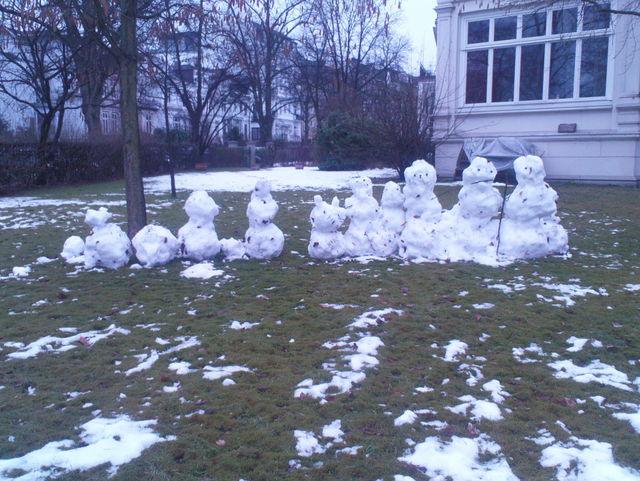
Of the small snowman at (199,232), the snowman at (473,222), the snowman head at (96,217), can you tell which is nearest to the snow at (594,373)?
the snowman at (473,222)

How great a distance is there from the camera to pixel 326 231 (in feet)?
26.7

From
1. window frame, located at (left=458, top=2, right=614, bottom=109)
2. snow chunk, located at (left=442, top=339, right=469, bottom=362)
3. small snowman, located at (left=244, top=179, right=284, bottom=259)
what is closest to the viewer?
snow chunk, located at (left=442, top=339, right=469, bottom=362)

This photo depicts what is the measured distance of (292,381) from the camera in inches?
169

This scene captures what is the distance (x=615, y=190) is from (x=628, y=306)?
499 inches

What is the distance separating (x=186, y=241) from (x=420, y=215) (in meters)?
3.33

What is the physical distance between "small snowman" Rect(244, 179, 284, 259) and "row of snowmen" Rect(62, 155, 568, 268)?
0.05 feet

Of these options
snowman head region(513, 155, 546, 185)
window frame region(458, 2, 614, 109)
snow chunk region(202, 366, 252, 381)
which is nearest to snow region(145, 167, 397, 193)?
window frame region(458, 2, 614, 109)

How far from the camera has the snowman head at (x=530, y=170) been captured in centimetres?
786

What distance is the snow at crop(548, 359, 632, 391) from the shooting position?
13.9 feet

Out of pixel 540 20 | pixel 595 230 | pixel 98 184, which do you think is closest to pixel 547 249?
pixel 595 230

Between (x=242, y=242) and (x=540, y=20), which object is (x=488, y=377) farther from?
(x=540, y=20)

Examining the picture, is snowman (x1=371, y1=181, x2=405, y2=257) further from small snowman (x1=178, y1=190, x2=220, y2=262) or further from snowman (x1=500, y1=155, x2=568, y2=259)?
small snowman (x1=178, y1=190, x2=220, y2=262)

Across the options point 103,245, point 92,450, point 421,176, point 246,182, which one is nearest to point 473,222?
point 421,176

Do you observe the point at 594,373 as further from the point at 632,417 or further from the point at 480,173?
the point at 480,173
